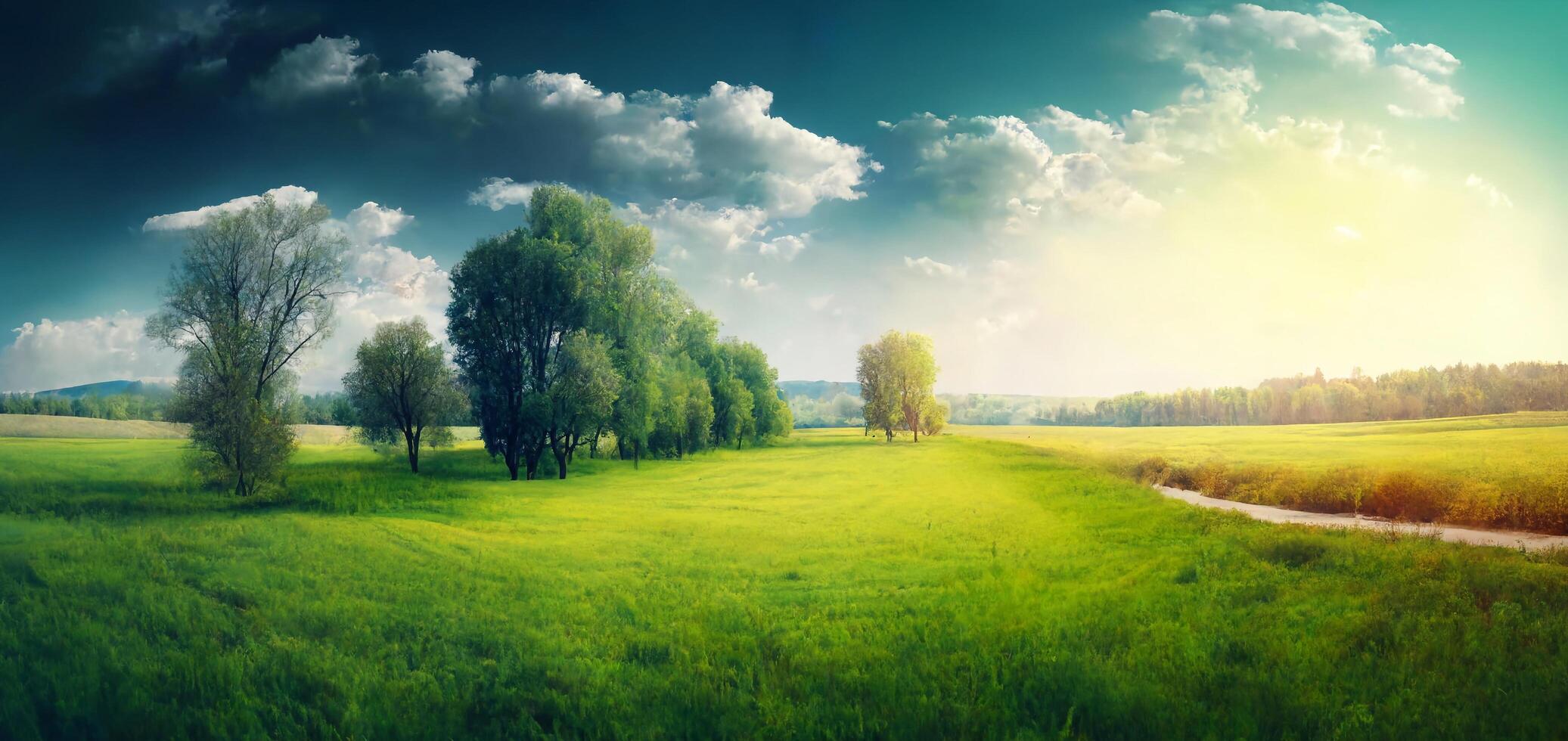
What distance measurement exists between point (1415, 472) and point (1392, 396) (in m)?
21.7

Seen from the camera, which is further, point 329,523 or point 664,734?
point 329,523

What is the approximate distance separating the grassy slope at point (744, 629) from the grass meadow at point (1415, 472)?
4.53 m

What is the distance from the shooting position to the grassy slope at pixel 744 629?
5930 millimetres

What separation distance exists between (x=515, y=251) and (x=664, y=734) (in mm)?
31817

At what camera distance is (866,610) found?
9.40 meters

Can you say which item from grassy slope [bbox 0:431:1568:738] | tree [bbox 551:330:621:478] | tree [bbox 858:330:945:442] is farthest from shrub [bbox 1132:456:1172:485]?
tree [bbox 858:330:945:442]

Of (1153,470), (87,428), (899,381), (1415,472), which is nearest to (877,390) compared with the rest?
(899,381)

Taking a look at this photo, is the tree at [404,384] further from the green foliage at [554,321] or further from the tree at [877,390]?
the tree at [877,390]

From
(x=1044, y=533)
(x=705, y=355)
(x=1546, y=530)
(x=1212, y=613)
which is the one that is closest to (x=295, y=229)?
(x=1044, y=533)

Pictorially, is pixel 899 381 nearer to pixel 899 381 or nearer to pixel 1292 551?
pixel 899 381

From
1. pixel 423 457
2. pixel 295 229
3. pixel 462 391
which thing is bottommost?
pixel 423 457

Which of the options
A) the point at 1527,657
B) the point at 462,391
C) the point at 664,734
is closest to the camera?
the point at 664,734

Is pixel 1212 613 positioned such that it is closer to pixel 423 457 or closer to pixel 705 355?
pixel 423 457

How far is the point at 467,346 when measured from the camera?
3353cm
